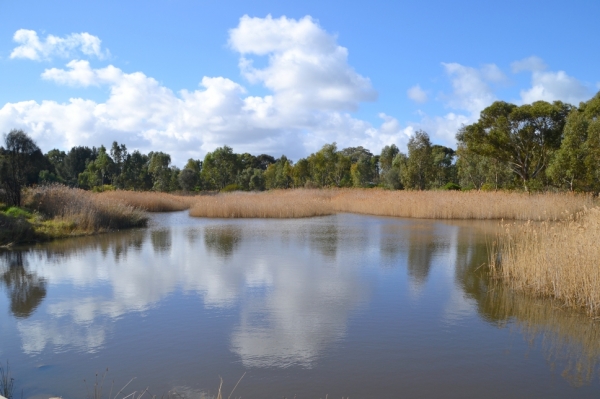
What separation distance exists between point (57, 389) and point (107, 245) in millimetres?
8703

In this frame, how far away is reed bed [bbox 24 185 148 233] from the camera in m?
14.4

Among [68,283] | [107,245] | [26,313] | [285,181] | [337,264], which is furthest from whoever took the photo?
[285,181]

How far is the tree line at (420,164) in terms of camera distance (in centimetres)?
1725

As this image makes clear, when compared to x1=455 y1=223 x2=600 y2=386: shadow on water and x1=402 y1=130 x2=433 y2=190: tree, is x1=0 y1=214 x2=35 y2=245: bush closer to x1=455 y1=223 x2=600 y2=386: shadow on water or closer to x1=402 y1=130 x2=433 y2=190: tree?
x1=455 y1=223 x2=600 y2=386: shadow on water

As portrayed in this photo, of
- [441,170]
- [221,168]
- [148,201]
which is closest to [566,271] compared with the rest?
[148,201]

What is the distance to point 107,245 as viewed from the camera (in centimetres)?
1225

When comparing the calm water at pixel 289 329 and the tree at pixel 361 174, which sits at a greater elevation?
the tree at pixel 361 174

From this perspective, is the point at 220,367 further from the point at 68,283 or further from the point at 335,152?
the point at 335,152

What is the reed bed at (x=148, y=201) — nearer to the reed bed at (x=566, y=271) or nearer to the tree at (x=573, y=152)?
the tree at (x=573, y=152)

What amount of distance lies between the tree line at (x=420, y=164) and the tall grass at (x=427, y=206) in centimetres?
228

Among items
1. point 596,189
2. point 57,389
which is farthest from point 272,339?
point 596,189

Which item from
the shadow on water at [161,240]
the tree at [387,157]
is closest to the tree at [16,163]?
the shadow on water at [161,240]

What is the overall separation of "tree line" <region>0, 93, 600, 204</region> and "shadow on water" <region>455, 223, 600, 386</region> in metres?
11.6

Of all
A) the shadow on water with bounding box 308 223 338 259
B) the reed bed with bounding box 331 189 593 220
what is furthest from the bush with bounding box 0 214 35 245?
the reed bed with bounding box 331 189 593 220
